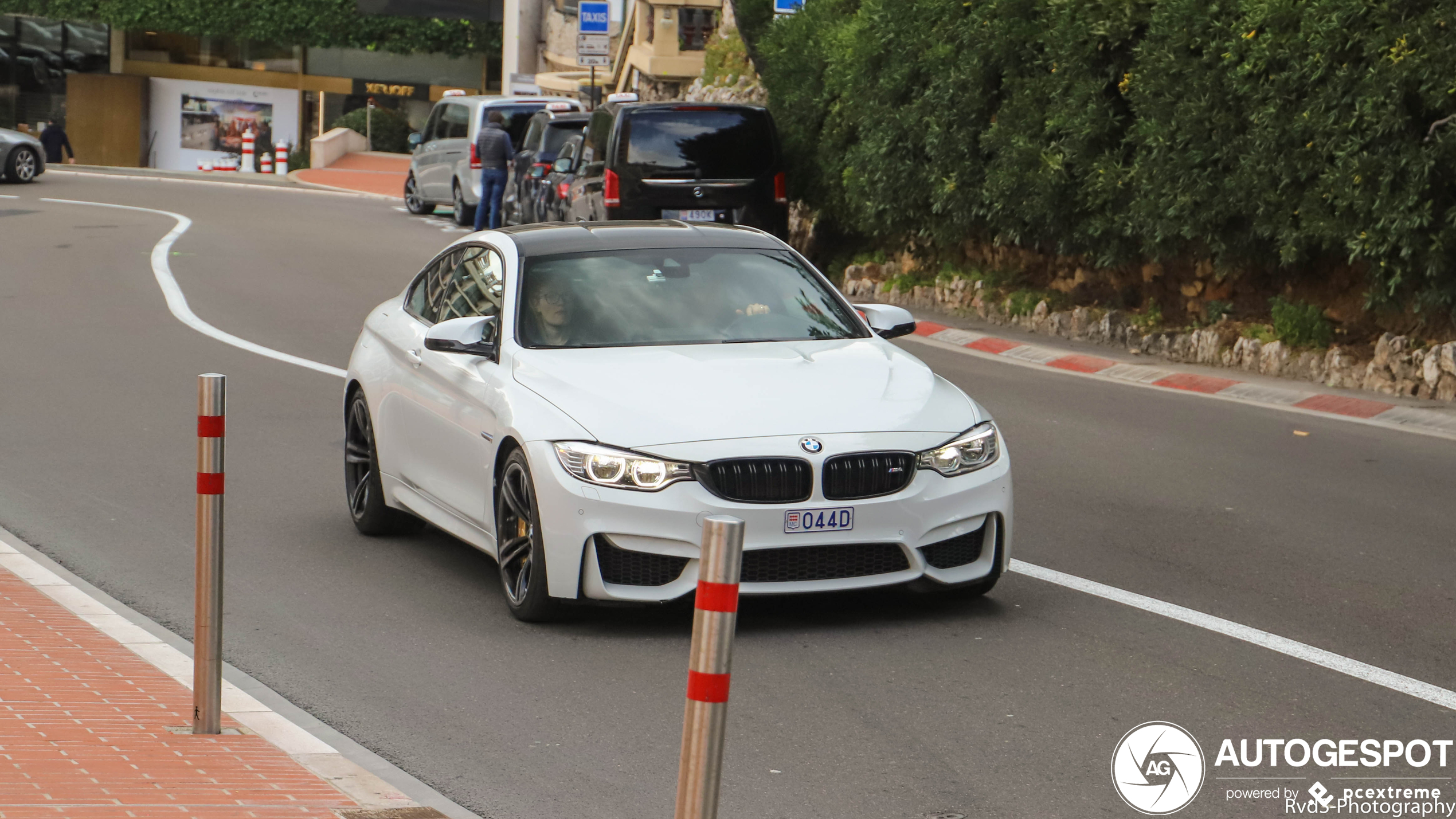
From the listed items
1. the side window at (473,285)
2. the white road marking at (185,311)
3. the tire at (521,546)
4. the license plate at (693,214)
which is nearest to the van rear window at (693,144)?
the license plate at (693,214)

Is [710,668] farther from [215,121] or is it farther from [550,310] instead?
[215,121]

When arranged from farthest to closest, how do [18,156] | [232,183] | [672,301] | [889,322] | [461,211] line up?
1. [232,183]
2. [18,156]
3. [461,211]
4. [889,322]
5. [672,301]

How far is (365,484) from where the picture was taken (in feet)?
30.0

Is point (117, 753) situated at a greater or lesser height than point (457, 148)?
greater

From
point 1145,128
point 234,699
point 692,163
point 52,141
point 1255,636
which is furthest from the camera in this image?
point 52,141

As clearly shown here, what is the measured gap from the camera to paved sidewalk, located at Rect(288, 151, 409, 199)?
148 ft

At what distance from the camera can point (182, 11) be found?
59.4m

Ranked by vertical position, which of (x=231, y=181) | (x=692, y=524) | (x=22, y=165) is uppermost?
(x=692, y=524)

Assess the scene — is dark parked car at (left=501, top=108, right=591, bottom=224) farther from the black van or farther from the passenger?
the passenger

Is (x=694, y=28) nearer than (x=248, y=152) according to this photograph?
Yes

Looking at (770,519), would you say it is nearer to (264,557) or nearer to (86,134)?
(264,557)

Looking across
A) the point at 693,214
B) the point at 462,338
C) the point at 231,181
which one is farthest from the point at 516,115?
the point at 462,338

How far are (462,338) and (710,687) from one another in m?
4.21

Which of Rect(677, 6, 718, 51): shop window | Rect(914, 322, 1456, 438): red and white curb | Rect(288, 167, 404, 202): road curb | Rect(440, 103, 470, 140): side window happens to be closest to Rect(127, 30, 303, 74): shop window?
Rect(288, 167, 404, 202): road curb
